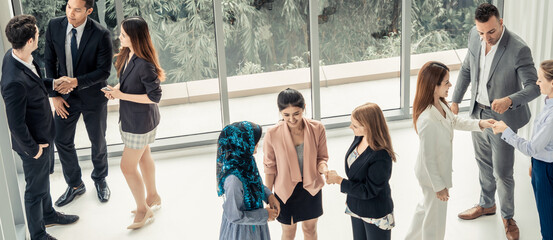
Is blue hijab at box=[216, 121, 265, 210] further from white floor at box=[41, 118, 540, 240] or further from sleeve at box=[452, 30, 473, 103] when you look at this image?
sleeve at box=[452, 30, 473, 103]

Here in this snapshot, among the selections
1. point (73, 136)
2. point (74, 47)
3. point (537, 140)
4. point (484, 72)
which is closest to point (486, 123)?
point (537, 140)

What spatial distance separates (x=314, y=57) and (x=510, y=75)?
280 centimetres

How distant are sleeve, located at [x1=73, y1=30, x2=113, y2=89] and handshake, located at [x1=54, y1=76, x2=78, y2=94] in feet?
0.24

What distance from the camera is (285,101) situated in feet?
13.7

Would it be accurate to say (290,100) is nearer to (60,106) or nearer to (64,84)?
(64,84)

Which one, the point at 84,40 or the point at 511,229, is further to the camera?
the point at 84,40

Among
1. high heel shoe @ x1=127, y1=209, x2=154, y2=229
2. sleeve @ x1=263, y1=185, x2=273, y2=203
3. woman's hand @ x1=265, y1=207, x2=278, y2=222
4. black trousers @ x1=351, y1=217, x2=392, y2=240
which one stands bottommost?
high heel shoe @ x1=127, y1=209, x2=154, y2=229

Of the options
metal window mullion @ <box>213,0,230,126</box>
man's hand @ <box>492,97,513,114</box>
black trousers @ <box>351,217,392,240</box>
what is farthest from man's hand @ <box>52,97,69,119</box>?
man's hand @ <box>492,97,513,114</box>

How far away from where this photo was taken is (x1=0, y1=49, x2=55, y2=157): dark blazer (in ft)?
15.7

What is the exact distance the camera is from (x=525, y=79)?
5004mm

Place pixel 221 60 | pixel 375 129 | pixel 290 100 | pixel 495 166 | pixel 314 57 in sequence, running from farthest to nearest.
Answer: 1. pixel 314 57
2. pixel 221 60
3. pixel 495 166
4. pixel 290 100
5. pixel 375 129

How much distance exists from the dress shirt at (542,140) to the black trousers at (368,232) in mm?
1076

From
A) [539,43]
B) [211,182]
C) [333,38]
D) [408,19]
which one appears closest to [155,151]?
[211,182]

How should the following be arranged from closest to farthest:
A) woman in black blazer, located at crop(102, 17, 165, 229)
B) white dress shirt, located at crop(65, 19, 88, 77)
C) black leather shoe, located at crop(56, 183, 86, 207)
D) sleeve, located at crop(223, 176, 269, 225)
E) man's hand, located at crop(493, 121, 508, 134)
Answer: sleeve, located at crop(223, 176, 269, 225) < man's hand, located at crop(493, 121, 508, 134) < woman in black blazer, located at crop(102, 17, 165, 229) < white dress shirt, located at crop(65, 19, 88, 77) < black leather shoe, located at crop(56, 183, 86, 207)
